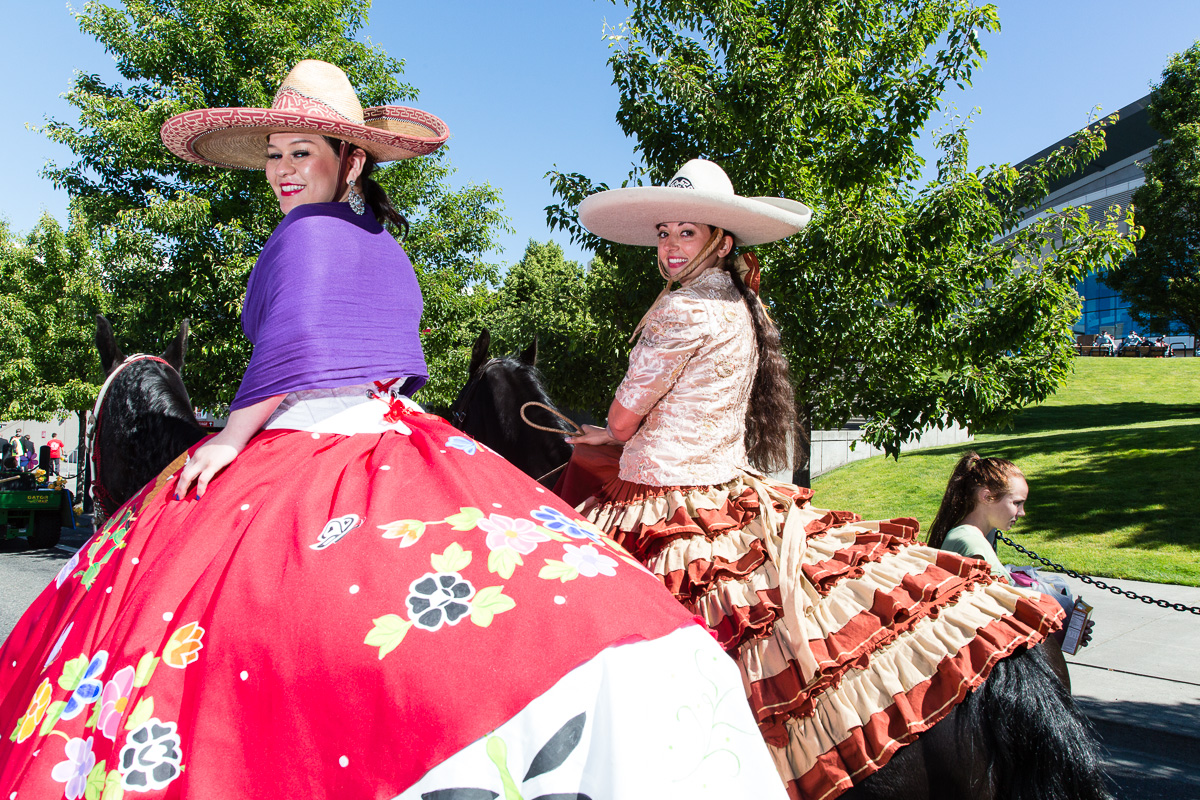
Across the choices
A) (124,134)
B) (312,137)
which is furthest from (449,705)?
(124,134)

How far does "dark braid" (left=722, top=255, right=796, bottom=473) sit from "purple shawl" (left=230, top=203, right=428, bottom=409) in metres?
1.29

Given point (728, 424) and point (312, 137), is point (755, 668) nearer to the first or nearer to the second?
point (728, 424)

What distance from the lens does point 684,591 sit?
2281 millimetres

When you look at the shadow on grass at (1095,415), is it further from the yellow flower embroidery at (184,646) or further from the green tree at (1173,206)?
the yellow flower embroidery at (184,646)

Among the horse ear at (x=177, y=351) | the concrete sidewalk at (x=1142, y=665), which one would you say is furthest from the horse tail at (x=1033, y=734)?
the concrete sidewalk at (x=1142, y=665)

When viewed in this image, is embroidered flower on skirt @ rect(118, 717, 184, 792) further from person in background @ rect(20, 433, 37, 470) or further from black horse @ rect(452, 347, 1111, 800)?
person in background @ rect(20, 433, 37, 470)

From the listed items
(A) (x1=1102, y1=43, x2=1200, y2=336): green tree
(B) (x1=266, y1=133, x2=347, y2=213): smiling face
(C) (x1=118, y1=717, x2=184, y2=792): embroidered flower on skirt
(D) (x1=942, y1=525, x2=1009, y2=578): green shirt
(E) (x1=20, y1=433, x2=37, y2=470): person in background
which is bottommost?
(E) (x1=20, y1=433, x2=37, y2=470): person in background

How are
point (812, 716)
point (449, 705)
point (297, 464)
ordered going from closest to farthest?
point (449, 705), point (297, 464), point (812, 716)

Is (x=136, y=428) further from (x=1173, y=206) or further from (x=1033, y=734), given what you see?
(x=1173, y=206)

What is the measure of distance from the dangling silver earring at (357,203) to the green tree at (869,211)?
4.92 m

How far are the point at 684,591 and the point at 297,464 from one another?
3.94 feet

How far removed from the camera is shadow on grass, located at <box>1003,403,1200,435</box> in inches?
772

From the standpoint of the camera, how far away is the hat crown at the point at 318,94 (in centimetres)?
224

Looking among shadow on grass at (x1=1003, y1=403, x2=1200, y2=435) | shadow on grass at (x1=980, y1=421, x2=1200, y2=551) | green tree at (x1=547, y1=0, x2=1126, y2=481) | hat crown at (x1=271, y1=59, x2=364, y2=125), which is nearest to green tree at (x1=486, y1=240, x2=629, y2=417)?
green tree at (x1=547, y1=0, x2=1126, y2=481)
